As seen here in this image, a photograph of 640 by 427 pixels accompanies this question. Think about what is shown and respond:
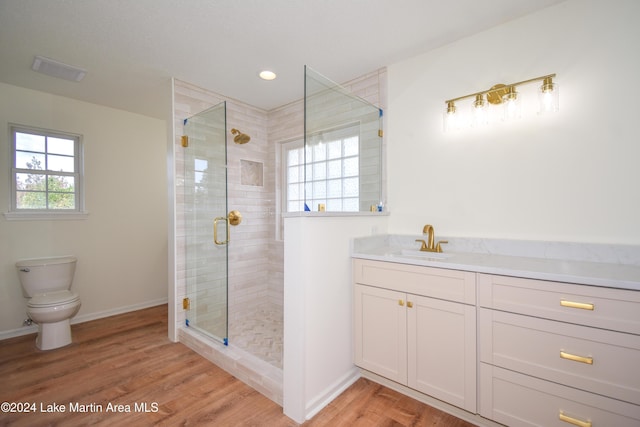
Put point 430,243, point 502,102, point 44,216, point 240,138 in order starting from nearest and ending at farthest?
point 502,102 → point 430,243 → point 44,216 → point 240,138

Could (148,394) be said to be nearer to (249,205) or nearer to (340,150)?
(249,205)

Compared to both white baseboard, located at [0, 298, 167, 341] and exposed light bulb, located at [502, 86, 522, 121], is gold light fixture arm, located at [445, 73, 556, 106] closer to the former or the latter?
exposed light bulb, located at [502, 86, 522, 121]

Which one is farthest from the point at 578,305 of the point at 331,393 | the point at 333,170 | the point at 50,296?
the point at 50,296

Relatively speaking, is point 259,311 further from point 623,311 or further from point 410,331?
point 623,311

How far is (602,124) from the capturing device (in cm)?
159

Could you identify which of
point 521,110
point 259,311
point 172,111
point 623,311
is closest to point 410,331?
point 623,311

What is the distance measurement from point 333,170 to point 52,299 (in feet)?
8.84

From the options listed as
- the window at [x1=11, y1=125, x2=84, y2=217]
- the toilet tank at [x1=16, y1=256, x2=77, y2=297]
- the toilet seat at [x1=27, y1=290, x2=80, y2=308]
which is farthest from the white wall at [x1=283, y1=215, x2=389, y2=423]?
the window at [x1=11, y1=125, x2=84, y2=217]

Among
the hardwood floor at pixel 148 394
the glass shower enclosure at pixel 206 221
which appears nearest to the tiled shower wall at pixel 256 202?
the glass shower enclosure at pixel 206 221

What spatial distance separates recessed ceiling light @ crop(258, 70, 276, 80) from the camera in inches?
101

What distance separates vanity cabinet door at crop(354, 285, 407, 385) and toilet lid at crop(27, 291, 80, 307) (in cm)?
256

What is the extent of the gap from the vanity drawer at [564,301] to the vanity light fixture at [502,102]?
113cm

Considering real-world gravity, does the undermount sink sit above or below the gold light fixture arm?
below

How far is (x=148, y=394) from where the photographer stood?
72.4 inches
